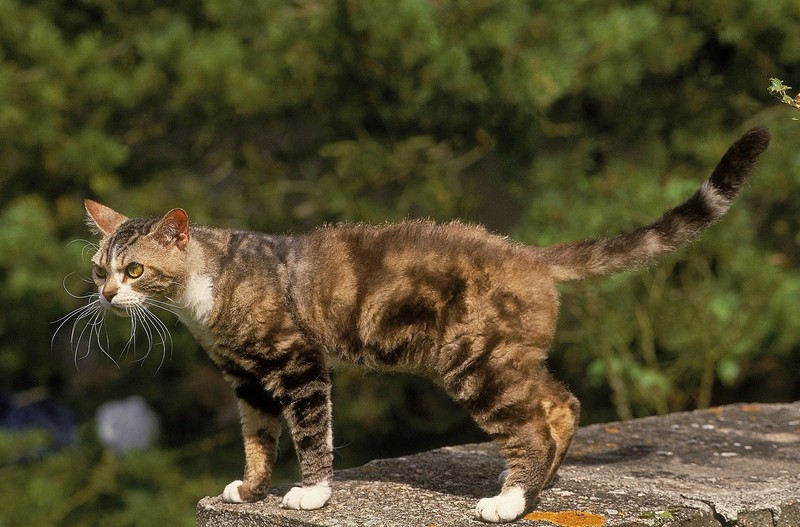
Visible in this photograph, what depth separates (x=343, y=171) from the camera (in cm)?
573

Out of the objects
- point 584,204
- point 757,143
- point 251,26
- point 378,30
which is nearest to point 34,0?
point 251,26

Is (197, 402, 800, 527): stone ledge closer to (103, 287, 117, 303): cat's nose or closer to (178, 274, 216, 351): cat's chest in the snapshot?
(178, 274, 216, 351): cat's chest

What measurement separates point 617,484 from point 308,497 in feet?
2.99

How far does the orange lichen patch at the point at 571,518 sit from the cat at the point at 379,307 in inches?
2.3

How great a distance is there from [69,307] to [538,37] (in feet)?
9.20

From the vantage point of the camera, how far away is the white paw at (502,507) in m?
2.75

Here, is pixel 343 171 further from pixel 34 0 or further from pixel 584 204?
pixel 34 0

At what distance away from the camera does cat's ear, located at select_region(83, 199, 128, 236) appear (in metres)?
3.34

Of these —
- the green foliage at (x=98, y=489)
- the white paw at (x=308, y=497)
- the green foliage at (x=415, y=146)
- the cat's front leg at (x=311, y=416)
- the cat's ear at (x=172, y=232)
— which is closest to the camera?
the white paw at (x=308, y=497)

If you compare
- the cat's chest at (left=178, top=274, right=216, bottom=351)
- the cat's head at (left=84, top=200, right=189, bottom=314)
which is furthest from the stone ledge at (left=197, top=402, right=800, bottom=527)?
the cat's head at (left=84, top=200, right=189, bottom=314)

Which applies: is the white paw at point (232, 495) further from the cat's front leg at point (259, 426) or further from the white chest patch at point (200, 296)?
the white chest patch at point (200, 296)

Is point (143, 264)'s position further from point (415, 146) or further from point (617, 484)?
point (415, 146)

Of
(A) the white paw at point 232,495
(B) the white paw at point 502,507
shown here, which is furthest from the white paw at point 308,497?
(B) the white paw at point 502,507

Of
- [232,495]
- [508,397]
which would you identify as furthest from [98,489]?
[508,397]
